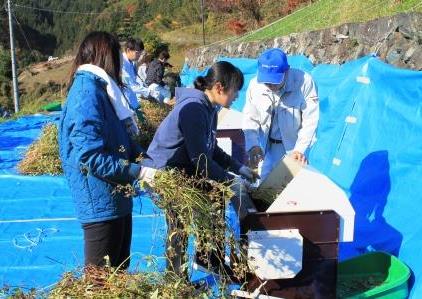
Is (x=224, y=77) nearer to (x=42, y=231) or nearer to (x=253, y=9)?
(x=42, y=231)

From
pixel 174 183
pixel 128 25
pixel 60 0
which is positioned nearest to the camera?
pixel 174 183

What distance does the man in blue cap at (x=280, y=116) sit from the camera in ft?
12.3

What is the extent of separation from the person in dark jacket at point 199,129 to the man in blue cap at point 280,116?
906mm

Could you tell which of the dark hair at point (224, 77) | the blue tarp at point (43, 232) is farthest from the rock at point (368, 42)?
the blue tarp at point (43, 232)

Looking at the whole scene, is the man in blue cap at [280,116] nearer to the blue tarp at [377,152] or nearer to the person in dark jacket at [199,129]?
the blue tarp at [377,152]

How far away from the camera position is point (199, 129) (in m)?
2.58

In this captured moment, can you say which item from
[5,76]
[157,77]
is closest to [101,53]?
[157,77]

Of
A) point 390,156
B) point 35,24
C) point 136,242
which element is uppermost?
point 390,156

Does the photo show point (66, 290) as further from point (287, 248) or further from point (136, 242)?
point (136, 242)

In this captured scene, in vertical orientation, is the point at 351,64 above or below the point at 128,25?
above

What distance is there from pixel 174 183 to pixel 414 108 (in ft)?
8.31

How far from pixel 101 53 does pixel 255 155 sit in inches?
68.6

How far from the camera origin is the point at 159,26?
45094 mm

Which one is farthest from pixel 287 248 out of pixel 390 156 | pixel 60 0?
pixel 60 0
